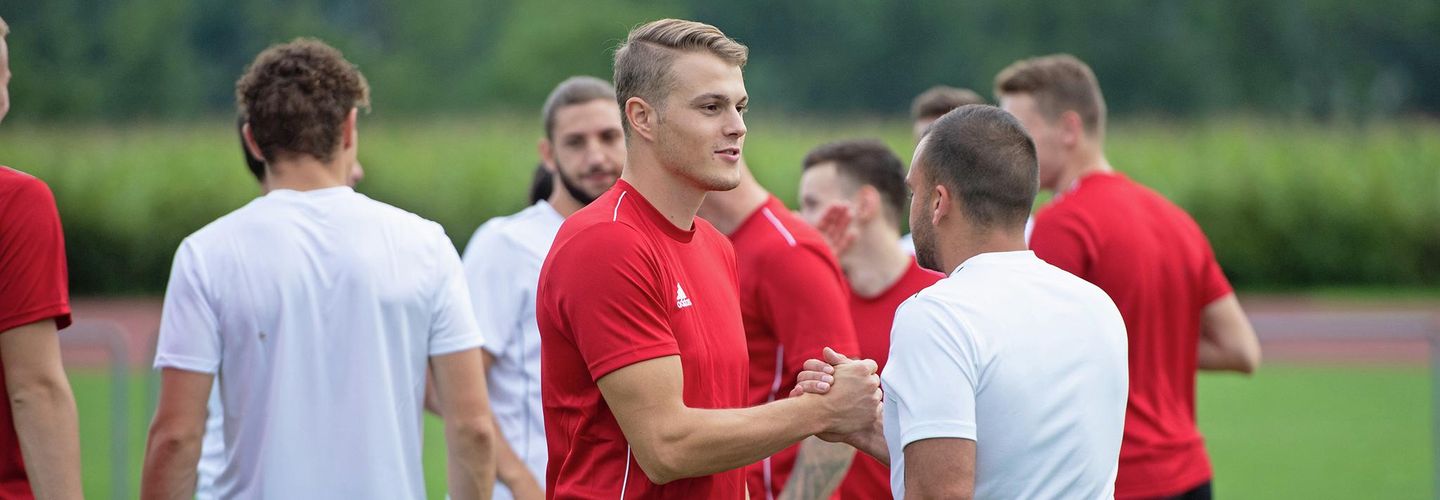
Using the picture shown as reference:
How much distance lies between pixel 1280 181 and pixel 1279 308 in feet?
14.2

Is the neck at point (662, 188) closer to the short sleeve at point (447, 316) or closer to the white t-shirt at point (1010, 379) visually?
the white t-shirt at point (1010, 379)

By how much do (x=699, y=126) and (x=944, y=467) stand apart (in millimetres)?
978

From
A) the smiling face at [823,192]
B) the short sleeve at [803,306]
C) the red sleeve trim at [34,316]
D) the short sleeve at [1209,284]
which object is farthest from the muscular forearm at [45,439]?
the short sleeve at [1209,284]

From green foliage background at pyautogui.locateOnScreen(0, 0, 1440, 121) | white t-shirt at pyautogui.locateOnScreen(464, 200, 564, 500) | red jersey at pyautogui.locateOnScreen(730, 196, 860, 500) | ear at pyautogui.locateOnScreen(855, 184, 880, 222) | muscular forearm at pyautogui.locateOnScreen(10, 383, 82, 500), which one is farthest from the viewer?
green foliage background at pyautogui.locateOnScreen(0, 0, 1440, 121)

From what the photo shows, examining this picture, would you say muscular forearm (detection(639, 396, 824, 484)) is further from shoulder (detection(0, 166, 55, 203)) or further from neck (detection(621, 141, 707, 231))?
shoulder (detection(0, 166, 55, 203))

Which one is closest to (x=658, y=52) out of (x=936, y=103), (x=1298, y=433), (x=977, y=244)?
(x=977, y=244)

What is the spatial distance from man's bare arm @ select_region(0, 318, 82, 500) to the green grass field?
684 centimetres

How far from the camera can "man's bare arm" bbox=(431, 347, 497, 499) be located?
414 cm

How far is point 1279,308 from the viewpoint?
22.2 m

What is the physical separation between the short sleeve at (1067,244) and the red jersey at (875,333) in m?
0.41

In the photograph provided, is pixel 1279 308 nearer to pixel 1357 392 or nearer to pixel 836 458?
pixel 1357 392

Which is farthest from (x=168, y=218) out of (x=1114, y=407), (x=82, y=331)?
(x=1114, y=407)

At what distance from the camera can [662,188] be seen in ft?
11.0

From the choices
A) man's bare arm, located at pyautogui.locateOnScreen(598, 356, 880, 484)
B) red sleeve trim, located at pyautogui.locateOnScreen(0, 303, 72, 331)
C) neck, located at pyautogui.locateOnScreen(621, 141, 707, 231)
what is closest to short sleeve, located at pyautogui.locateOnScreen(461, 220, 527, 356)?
red sleeve trim, located at pyautogui.locateOnScreen(0, 303, 72, 331)
